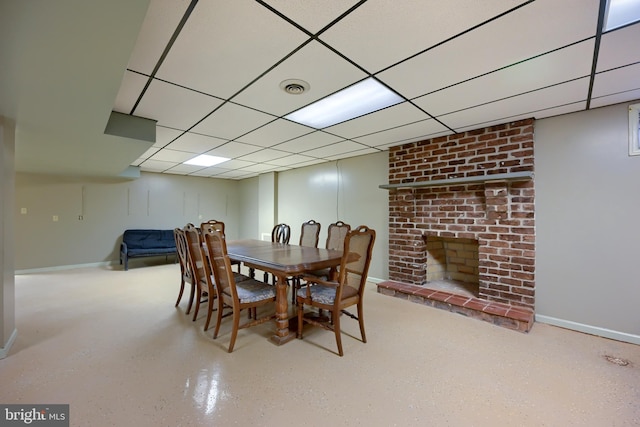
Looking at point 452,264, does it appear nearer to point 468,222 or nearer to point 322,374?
point 468,222

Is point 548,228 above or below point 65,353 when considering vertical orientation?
above

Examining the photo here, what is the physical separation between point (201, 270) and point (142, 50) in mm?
2157

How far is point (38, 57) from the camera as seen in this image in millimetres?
1422

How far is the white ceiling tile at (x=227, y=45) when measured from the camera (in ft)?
4.51

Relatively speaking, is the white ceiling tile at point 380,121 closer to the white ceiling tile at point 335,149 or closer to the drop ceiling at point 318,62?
the drop ceiling at point 318,62

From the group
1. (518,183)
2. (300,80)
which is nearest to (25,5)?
(300,80)

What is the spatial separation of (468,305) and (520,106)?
2.13 metres

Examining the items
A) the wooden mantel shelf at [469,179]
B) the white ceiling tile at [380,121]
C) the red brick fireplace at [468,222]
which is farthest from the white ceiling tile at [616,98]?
the white ceiling tile at [380,121]

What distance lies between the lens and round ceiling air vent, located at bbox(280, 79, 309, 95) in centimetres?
208

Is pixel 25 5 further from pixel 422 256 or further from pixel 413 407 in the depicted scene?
pixel 422 256

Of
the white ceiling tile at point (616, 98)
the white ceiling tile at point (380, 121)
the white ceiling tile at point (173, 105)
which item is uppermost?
the white ceiling tile at point (380, 121)

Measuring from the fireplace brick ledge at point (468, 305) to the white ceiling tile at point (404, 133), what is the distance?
6.76 feet

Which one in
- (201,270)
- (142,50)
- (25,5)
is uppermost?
(142,50)

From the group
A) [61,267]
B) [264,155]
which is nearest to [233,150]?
[264,155]
